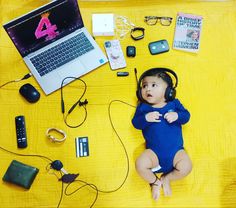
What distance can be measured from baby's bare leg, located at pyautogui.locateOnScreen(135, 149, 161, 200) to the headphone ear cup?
21 centimetres

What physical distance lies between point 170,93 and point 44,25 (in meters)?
0.54

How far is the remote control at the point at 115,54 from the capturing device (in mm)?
1484

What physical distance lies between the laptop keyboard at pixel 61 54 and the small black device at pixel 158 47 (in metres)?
0.25

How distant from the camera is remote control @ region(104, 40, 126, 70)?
4.87 ft

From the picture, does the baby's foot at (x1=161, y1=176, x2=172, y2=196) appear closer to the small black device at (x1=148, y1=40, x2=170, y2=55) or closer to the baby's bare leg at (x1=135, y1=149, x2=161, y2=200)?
the baby's bare leg at (x1=135, y1=149, x2=161, y2=200)

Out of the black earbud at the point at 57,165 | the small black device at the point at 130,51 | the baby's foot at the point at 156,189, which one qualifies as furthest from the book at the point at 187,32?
the black earbud at the point at 57,165

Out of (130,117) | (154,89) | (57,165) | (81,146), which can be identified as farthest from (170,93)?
(57,165)

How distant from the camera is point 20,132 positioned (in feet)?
4.58

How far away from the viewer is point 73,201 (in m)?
1.34

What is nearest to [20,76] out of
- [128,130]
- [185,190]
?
[128,130]

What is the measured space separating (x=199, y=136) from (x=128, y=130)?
0.92ft

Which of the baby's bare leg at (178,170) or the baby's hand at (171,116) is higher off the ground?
the baby's hand at (171,116)

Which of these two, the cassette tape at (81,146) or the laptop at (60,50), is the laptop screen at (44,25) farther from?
the cassette tape at (81,146)

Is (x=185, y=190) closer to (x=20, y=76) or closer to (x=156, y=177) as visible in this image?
(x=156, y=177)
